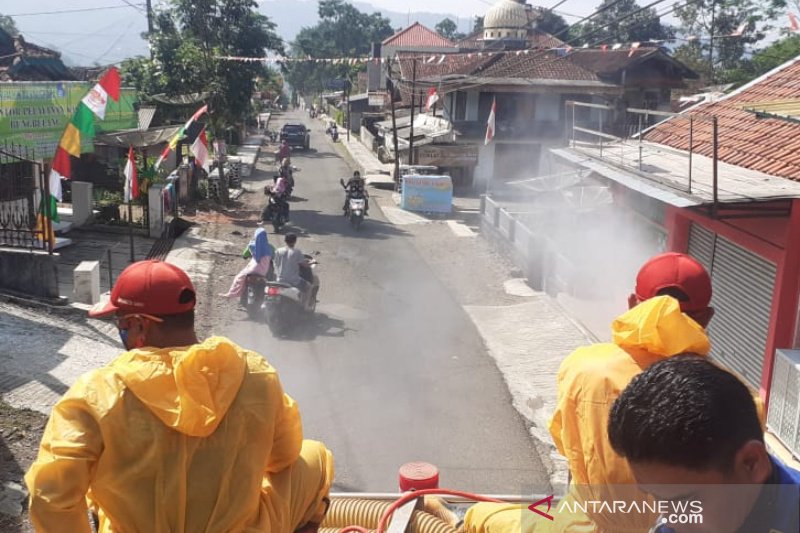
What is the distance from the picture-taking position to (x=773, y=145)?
387 inches

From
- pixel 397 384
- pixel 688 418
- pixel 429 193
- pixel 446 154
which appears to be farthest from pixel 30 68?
pixel 688 418

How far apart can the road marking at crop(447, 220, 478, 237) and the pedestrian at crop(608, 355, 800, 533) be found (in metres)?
17.9

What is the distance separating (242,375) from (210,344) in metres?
0.15

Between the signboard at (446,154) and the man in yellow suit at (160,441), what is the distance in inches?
1078

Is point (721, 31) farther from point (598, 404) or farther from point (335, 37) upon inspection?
point (335, 37)

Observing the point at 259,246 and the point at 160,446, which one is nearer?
the point at 160,446

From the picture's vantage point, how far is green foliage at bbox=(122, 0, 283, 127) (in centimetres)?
2519

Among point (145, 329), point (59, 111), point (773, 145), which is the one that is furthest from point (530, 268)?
point (145, 329)

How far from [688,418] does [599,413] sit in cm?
115

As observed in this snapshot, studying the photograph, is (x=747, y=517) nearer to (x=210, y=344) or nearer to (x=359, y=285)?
(x=210, y=344)

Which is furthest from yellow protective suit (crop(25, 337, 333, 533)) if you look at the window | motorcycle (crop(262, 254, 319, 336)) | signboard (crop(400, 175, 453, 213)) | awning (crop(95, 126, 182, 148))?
the window

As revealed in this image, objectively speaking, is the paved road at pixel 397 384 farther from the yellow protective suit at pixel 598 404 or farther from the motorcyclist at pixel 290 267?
the yellow protective suit at pixel 598 404

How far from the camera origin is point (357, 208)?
19438mm

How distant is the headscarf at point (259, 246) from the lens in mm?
11180
